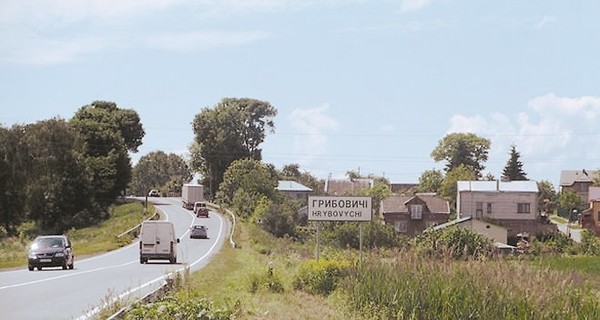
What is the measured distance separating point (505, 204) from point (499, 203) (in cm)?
68

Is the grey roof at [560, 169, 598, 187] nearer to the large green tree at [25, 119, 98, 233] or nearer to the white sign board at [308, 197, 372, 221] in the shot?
the large green tree at [25, 119, 98, 233]

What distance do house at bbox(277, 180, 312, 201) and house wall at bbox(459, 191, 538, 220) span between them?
110ft

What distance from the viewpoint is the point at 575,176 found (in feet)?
525

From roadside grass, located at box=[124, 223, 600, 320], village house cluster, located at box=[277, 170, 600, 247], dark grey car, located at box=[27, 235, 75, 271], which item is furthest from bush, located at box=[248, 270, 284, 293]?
village house cluster, located at box=[277, 170, 600, 247]

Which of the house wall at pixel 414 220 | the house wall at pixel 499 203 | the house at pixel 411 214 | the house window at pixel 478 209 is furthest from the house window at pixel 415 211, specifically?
the house window at pixel 478 209

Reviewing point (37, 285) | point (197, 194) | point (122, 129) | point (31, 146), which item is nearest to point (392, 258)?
point (37, 285)

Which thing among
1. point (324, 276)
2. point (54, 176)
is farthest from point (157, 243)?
A: point (54, 176)

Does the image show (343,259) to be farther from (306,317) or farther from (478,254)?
(306,317)

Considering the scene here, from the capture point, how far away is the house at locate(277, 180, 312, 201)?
131 meters

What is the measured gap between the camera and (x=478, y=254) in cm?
2559

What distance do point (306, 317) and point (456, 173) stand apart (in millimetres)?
105353

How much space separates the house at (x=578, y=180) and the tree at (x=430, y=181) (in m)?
24.2

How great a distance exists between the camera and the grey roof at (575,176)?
155663mm

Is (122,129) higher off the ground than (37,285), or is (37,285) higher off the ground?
(122,129)
